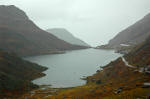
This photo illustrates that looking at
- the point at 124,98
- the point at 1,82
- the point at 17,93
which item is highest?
the point at 1,82

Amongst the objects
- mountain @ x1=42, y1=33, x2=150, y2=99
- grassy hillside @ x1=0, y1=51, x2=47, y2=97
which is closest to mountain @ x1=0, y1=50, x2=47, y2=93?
grassy hillside @ x1=0, y1=51, x2=47, y2=97

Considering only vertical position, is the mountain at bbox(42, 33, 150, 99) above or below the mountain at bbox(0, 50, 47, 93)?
below

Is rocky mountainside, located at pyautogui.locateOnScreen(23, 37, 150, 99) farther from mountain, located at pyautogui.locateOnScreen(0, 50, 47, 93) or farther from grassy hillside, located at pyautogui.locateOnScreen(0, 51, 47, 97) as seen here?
mountain, located at pyautogui.locateOnScreen(0, 50, 47, 93)

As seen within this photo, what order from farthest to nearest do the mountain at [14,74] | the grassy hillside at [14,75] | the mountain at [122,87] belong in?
the mountain at [14,74] → the grassy hillside at [14,75] → the mountain at [122,87]

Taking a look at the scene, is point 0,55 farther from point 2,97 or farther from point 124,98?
point 124,98

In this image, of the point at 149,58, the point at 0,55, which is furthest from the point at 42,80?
the point at 149,58

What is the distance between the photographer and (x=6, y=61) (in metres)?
158

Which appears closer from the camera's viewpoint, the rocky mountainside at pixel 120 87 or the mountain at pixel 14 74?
the rocky mountainside at pixel 120 87

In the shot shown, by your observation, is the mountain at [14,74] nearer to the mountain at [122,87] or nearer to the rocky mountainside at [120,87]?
the rocky mountainside at [120,87]

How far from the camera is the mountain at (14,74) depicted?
4726 inches

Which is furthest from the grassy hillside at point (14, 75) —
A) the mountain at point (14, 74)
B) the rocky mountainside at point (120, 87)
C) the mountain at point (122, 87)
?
the mountain at point (122, 87)

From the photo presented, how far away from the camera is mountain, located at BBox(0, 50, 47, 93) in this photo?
120050mm

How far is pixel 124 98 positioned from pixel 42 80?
114m

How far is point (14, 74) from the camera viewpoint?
14575 centimetres
